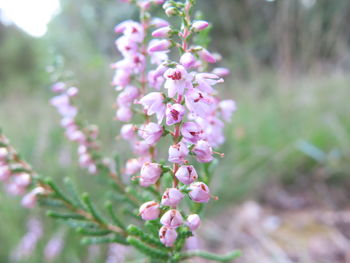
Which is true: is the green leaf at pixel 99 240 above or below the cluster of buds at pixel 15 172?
below

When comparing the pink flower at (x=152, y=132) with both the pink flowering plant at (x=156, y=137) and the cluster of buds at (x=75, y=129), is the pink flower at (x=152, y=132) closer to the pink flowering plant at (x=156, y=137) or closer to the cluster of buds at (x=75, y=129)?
the pink flowering plant at (x=156, y=137)

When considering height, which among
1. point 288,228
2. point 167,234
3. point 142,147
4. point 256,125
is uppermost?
point 256,125

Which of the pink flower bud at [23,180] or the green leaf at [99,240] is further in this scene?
the pink flower bud at [23,180]

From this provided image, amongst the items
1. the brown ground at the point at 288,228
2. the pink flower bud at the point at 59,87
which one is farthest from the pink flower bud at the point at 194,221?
the brown ground at the point at 288,228

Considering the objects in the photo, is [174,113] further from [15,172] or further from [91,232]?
[15,172]

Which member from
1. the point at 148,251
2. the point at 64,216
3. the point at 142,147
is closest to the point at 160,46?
the point at 142,147

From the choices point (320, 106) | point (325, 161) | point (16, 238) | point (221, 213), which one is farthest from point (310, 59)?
point (16, 238)
